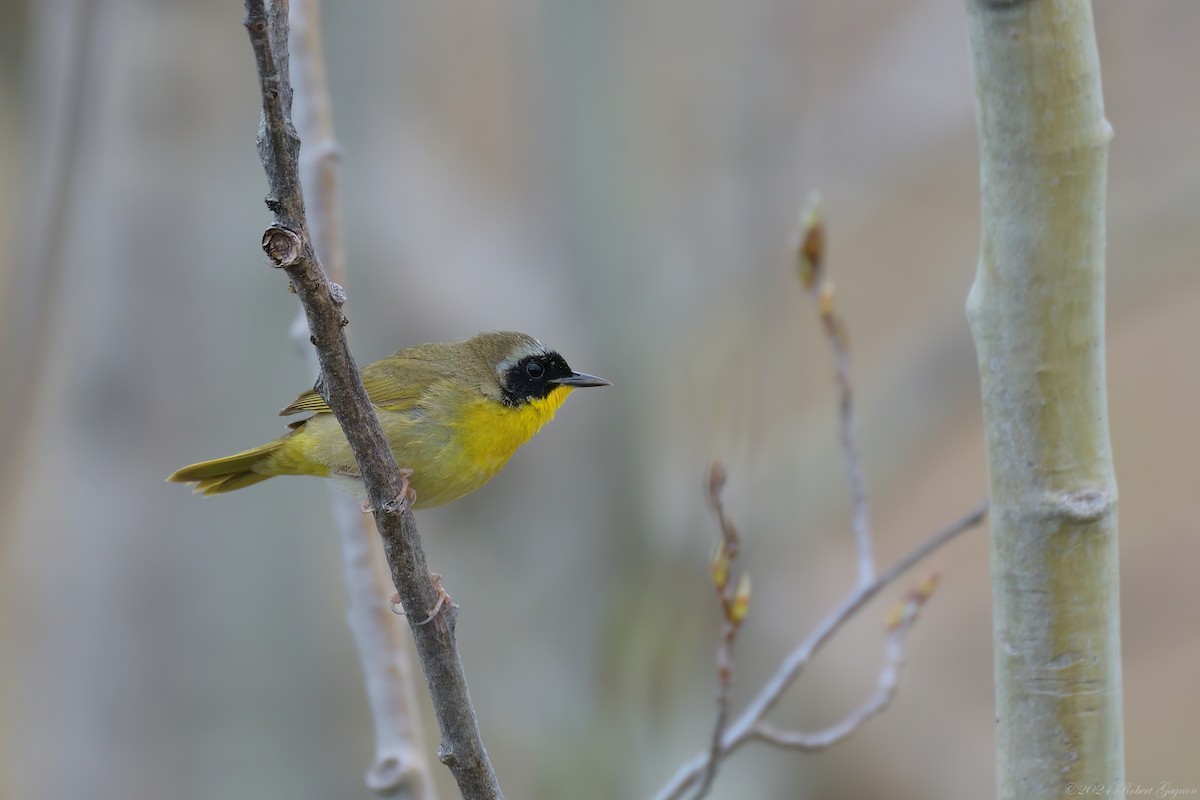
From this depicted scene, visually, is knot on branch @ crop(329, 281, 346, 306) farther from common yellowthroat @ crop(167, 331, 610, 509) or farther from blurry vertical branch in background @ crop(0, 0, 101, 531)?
blurry vertical branch in background @ crop(0, 0, 101, 531)

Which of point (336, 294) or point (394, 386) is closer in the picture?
point (336, 294)

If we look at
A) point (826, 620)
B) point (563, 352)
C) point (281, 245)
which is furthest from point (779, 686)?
point (563, 352)

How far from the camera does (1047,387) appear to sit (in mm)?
1826

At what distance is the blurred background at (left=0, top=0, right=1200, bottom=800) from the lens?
5.25 metres

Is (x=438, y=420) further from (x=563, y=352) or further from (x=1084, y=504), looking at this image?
(x=563, y=352)

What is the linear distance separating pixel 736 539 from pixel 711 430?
284 cm

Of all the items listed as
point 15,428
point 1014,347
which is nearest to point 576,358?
point 15,428

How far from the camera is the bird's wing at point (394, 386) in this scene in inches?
133

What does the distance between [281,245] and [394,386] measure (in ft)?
6.51

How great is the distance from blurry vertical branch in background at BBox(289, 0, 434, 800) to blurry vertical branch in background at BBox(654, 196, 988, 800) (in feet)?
2.09

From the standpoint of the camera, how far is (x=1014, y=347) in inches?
72.5

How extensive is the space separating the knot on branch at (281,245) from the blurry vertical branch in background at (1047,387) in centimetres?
110

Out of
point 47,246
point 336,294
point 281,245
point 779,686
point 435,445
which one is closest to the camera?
point 281,245

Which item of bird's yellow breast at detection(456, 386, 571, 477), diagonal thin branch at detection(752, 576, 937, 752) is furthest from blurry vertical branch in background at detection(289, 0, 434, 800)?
diagonal thin branch at detection(752, 576, 937, 752)
